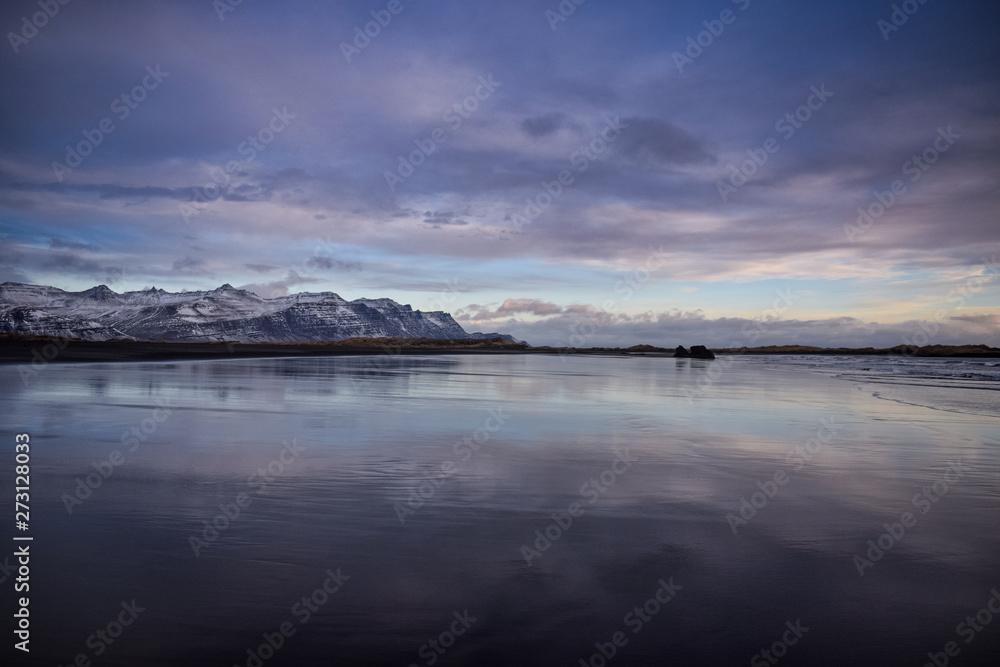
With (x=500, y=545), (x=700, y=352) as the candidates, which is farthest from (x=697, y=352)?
(x=500, y=545)

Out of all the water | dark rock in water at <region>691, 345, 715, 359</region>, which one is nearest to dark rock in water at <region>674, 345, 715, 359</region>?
dark rock in water at <region>691, 345, 715, 359</region>

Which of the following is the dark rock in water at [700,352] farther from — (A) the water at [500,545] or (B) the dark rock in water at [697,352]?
(A) the water at [500,545]

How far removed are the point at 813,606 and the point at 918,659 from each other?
0.89 m

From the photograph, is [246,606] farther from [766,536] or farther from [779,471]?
[779,471]

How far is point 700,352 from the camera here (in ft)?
355

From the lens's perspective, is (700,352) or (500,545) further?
(700,352)

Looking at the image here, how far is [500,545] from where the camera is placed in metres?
6.93

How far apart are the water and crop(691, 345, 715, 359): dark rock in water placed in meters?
93.9

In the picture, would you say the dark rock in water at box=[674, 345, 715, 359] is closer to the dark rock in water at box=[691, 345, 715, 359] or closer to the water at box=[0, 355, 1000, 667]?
the dark rock in water at box=[691, 345, 715, 359]

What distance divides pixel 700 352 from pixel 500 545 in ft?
353

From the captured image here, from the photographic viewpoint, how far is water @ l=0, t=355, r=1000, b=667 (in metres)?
4.81

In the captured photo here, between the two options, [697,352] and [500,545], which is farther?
[697,352]

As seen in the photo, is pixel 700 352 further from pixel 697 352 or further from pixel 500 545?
pixel 500 545

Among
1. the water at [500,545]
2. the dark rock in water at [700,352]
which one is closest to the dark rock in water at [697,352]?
the dark rock in water at [700,352]
